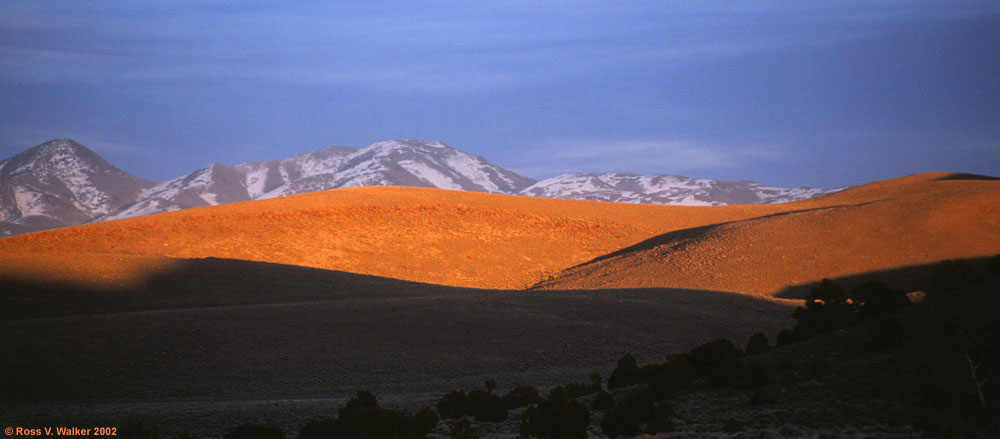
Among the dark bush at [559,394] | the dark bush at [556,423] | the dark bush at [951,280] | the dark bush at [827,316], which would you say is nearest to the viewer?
the dark bush at [556,423]

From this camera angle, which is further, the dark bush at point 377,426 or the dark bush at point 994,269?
the dark bush at point 994,269

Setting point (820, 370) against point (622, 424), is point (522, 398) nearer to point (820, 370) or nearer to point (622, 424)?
point (622, 424)

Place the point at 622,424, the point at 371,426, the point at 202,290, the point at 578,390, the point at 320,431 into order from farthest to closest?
the point at 202,290 → the point at 578,390 → the point at 622,424 → the point at 371,426 → the point at 320,431

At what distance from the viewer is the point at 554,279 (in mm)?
39500

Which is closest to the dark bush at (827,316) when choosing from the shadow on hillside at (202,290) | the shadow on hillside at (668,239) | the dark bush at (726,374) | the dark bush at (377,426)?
the dark bush at (726,374)

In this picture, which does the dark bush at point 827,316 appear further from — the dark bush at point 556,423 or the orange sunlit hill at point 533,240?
the orange sunlit hill at point 533,240

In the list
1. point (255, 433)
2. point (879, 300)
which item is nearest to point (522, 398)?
point (255, 433)

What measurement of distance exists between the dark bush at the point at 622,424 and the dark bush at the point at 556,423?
0.35 metres

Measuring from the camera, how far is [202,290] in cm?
2753

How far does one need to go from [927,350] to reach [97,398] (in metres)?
16.5

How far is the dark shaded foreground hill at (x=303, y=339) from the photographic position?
52.1 ft

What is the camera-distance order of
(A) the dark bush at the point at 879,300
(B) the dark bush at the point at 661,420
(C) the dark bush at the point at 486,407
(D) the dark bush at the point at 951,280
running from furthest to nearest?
(D) the dark bush at the point at 951,280 → (A) the dark bush at the point at 879,300 → (C) the dark bush at the point at 486,407 → (B) the dark bush at the point at 661,420

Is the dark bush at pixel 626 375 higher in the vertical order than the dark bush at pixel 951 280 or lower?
lower

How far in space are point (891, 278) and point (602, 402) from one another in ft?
82.3
